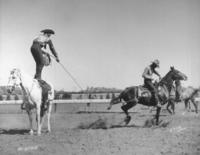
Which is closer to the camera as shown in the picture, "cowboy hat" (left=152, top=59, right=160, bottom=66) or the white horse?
the white horse

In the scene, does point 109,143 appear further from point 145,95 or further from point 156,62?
point 156,62

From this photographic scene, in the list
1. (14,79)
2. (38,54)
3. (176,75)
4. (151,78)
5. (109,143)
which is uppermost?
(38,54)

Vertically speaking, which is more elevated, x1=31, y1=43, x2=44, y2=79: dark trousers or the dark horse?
x1=31, y1=43, x2=44, y2=79: dark trousers

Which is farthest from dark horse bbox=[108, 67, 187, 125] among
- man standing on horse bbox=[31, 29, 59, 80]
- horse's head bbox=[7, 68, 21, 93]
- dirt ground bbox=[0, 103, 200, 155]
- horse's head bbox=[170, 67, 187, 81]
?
horse's head bbox=[7, 68, 21, 93]

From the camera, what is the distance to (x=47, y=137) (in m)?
10.3

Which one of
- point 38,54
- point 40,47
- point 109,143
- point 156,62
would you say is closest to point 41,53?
point 38,54

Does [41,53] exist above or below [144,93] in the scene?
above

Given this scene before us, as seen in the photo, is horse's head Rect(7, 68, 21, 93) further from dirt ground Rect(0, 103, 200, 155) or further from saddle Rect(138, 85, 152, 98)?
saddle Rect(138, 85, 152, 98)

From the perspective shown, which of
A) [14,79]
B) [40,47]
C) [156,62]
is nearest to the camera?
[14,79]

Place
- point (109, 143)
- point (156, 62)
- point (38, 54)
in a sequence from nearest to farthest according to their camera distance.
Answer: point (109, 143)
point (38, 54)
point (156, 62)

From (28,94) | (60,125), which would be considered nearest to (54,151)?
(28,94)

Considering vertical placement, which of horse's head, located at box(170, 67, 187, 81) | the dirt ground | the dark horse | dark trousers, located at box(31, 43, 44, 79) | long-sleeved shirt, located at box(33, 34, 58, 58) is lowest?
the dirt ground

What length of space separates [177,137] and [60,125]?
22.1 ft

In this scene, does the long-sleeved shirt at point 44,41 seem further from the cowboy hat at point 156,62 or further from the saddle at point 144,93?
the cowboy hat at point 156,62
